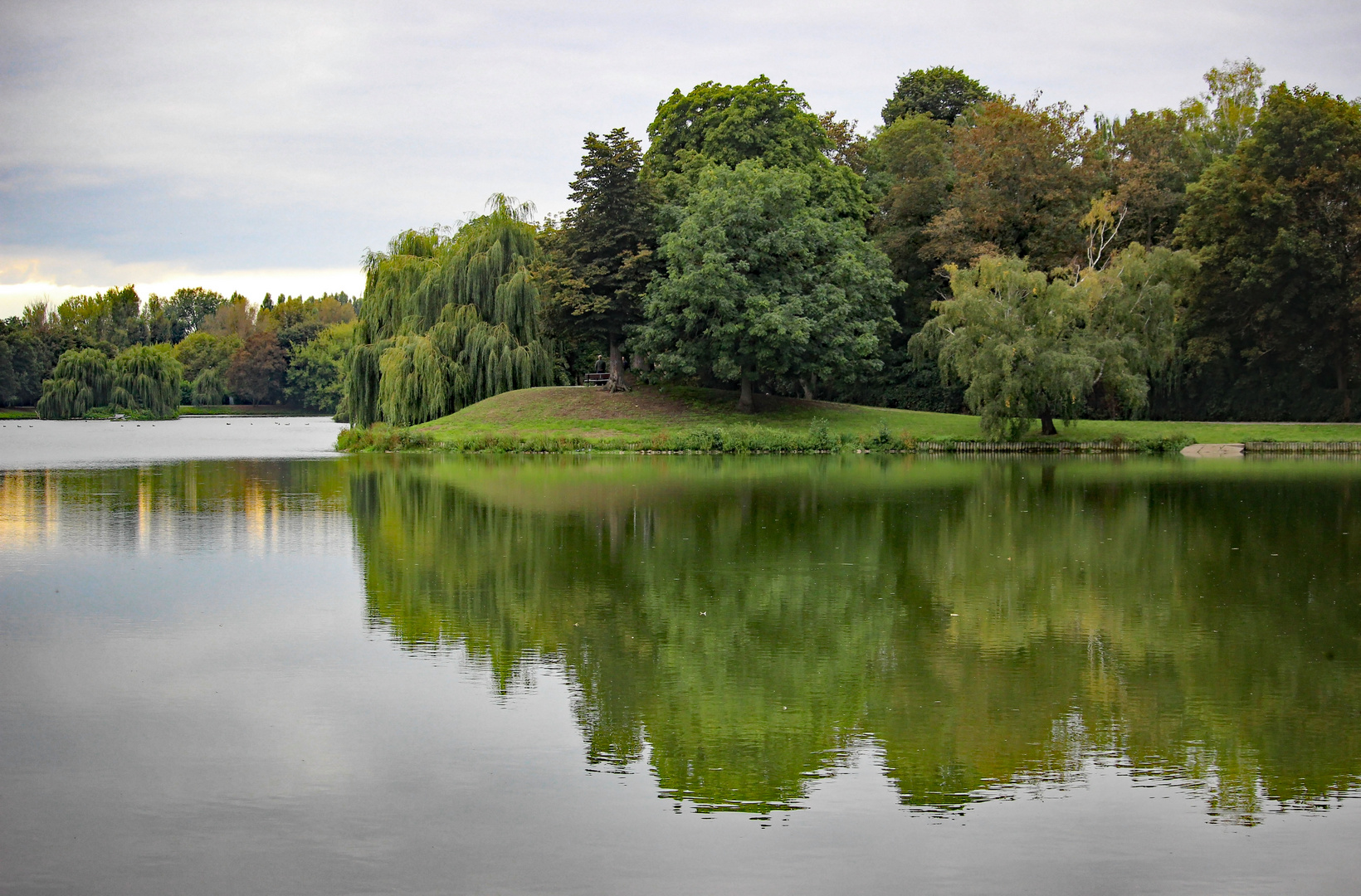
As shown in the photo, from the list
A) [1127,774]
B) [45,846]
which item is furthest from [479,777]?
[1127,774]

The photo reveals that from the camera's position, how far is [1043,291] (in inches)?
1716

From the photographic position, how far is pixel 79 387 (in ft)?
302

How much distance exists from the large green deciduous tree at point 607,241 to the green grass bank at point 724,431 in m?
3.40

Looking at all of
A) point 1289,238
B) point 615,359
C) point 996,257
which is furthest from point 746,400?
point 1289,238

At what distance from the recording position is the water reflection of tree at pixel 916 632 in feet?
24.6

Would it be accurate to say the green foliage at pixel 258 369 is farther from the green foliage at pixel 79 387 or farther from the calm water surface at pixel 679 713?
the calm water surface at pixel 679 713

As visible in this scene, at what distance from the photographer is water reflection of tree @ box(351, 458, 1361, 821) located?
24.6 ft

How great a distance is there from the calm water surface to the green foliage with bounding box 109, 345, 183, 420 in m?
82.0

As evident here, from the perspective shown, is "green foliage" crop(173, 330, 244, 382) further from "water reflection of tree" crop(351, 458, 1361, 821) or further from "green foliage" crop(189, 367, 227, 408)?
"water reflection of tree" crop(351, 458, 1361, 821)

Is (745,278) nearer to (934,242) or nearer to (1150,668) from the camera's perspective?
(934,242)

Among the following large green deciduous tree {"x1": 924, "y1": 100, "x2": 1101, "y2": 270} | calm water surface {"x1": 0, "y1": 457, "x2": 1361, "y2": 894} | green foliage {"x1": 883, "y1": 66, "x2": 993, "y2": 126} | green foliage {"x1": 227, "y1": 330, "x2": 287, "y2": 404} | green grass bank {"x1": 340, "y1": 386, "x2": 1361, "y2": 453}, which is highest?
green foliage {"x1": 883, "y1": 66, "x2": 993, "y2": 126}

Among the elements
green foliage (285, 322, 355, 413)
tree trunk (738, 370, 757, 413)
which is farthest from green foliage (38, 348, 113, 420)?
tree trunk (738, 370, 757, 413)

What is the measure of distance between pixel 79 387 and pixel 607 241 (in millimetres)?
59526

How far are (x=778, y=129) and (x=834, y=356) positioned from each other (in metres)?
13.7
